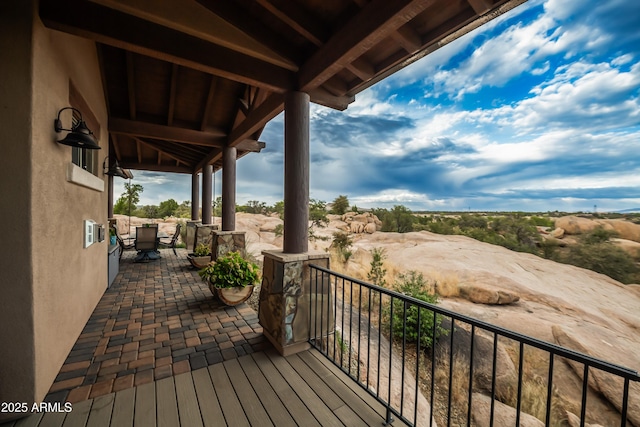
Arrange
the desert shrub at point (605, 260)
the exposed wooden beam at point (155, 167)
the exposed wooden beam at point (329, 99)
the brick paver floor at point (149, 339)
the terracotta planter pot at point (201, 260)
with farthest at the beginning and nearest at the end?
the exposed wooden beam at point (155, 167) → the desert shrub at point (605, 260) → the terracotta planter pot at point (201, 260) → the exposed wooden beam at point (329, 99) → the brick paver floor at point (149, 339)

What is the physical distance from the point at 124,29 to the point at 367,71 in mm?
2404

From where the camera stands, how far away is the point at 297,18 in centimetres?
229

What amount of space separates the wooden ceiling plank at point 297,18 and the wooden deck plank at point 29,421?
366 cm

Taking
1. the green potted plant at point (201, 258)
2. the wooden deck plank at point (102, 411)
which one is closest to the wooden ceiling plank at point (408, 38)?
the wooden deck plank at point (102, 411)

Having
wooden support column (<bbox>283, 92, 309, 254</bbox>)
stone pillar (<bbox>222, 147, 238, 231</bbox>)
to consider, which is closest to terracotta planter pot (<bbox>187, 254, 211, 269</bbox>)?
stone pillar (<bbox>222, 147, 238, 231</bbox>)

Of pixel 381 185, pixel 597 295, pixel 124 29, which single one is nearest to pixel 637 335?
pixel 597 295

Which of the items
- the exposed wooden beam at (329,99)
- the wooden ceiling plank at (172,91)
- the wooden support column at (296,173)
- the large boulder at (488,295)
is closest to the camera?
the wooden support column at (296,173)

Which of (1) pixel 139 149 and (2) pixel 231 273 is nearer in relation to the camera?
(2) pixel 231 273

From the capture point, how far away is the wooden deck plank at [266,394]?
1.74 meters

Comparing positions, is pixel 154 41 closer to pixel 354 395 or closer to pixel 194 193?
pixel 354 395

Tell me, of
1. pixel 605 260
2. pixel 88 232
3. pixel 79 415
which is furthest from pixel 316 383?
pixel 605 260

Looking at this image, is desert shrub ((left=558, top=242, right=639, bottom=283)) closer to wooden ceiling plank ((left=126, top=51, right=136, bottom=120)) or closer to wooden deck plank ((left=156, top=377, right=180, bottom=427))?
wooden deck plank ((left=156, top=377, right=180, bottom=427))

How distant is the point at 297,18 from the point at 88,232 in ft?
11.4

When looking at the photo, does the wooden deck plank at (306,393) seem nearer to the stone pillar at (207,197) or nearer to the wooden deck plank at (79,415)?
the wooden deck plank at (79,415)
